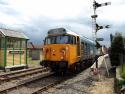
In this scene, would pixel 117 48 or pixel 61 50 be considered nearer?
pixel 61 50

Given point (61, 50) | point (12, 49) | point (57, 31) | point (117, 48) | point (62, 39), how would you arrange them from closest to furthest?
point (61, 50) → point (62, 39) → point (57, 31) → point (117, 48) → point (12, 49)

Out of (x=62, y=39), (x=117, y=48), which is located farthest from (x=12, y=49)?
(x=117, y=48)

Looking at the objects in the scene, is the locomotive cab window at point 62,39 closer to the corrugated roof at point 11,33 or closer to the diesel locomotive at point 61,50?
the diesel locomotive at point 61,50

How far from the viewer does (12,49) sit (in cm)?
2258

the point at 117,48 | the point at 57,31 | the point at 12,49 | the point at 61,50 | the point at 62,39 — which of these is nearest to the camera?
the point at 61,50

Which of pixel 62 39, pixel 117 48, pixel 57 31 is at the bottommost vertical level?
pixel 117 48

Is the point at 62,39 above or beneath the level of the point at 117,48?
above

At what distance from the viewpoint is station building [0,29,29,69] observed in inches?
856

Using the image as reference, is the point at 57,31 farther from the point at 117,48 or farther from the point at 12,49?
the point at 117,48

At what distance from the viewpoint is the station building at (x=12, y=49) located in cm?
2173

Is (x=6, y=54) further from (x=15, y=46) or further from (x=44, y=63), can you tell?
(x=44, y=63)

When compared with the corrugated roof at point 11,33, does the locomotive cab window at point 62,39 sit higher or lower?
lower

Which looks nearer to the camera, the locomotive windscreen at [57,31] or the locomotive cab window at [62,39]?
the locomotive cab window at [62,39]

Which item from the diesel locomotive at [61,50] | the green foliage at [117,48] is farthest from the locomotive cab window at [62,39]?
the green foliage at [117,48]
